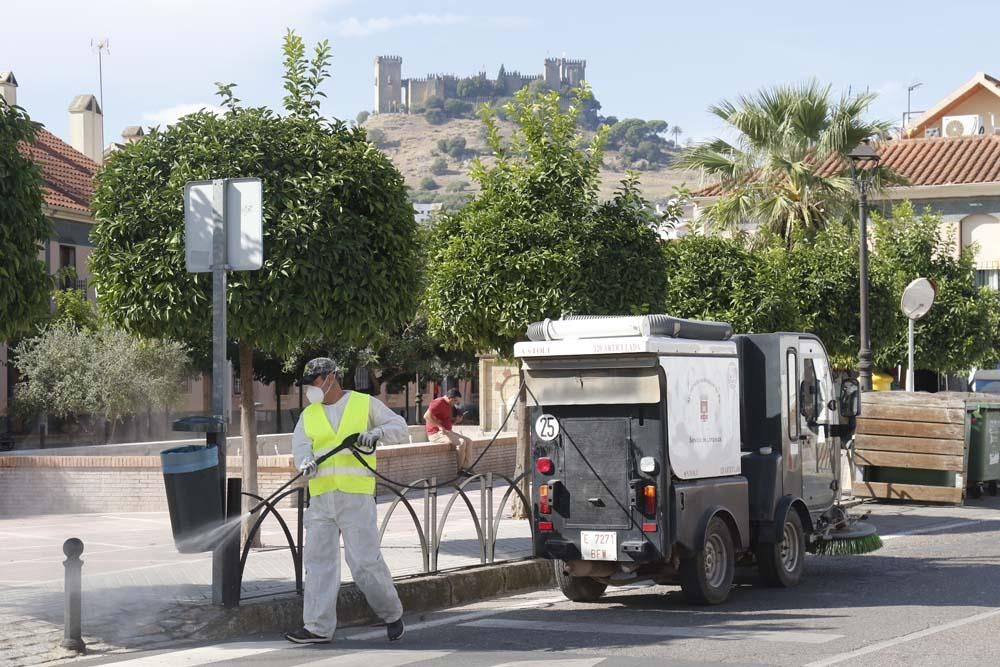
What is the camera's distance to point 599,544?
11.1m

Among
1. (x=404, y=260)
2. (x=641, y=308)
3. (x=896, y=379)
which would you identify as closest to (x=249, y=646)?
(x=404, y=260)

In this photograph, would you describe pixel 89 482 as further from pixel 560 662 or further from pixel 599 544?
pixel 560 662

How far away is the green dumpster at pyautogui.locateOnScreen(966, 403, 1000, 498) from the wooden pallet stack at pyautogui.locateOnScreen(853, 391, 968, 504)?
0.74m

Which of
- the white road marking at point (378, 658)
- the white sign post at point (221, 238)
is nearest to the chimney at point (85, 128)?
the white sign post at point (221, 238)

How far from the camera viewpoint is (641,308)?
16469mm

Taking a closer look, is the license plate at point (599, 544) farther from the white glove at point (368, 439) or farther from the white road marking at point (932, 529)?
the white road marking at point (932, 529)

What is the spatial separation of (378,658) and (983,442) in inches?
612

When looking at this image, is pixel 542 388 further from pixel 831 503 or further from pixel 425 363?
pixel 425 363

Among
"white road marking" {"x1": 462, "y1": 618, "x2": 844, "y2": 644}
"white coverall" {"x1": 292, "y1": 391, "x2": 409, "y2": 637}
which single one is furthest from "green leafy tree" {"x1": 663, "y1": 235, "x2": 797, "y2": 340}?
"white coverall" {"x1": 292, "y1": 391, "x2": 409, "y2": 637}

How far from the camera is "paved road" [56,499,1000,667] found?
870cm

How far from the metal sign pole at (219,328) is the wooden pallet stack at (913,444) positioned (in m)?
13.4

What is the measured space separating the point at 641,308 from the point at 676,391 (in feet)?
17.9

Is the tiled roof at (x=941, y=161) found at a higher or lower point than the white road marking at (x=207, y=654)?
higher

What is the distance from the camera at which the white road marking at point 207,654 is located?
342 inches
